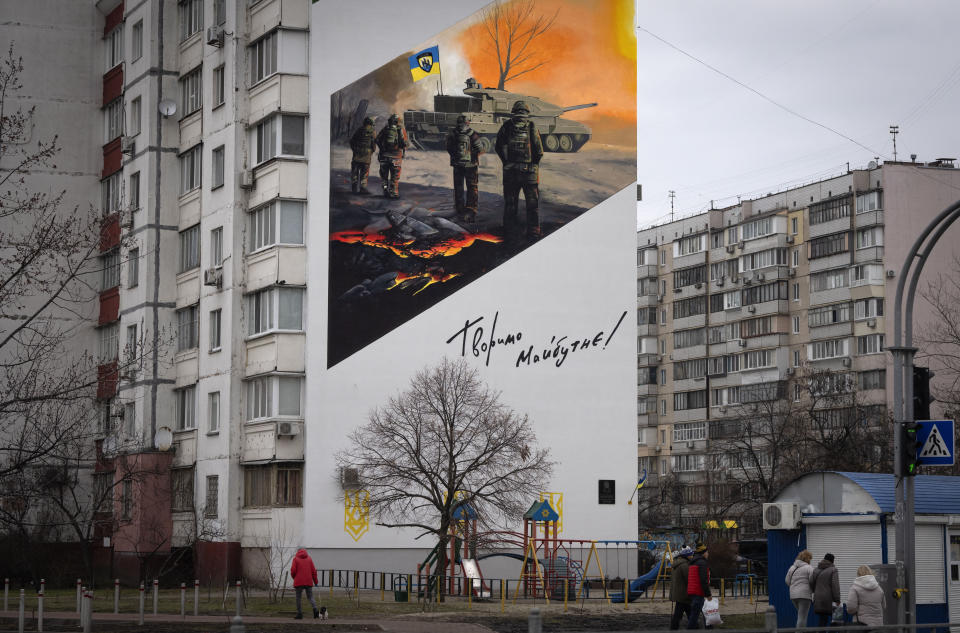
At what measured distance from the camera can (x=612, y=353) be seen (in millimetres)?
54688

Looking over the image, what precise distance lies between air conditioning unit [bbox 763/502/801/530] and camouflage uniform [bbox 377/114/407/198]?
86.0 feet

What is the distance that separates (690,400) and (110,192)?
51031 mm

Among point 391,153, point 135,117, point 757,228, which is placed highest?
point 757,228

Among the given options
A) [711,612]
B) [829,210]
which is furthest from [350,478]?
[829,210]

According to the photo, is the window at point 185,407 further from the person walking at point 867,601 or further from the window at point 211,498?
the person walking at point 867,601

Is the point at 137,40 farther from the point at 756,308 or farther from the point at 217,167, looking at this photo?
the point at 756,308

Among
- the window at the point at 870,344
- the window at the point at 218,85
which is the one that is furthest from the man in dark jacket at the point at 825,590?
the window at the point at 870,344

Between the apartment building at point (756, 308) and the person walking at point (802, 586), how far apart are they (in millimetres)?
52225

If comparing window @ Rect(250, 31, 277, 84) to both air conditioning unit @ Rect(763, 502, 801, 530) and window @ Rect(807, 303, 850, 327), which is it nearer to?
air conditioning unit @ Rect(763, 502, 801, 530)

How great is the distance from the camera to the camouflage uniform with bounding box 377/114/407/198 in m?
52.1

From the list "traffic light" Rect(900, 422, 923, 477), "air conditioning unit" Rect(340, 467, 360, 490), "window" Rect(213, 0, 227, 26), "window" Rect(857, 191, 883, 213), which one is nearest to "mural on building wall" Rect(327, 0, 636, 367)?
"air conditioning unit" Rect(340, 467, 360, 490)

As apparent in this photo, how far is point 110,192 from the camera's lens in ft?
202

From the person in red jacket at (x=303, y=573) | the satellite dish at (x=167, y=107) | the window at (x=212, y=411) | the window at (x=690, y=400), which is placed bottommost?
the person in red jacket at (x=303, y=573)

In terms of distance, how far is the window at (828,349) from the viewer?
289 feet
